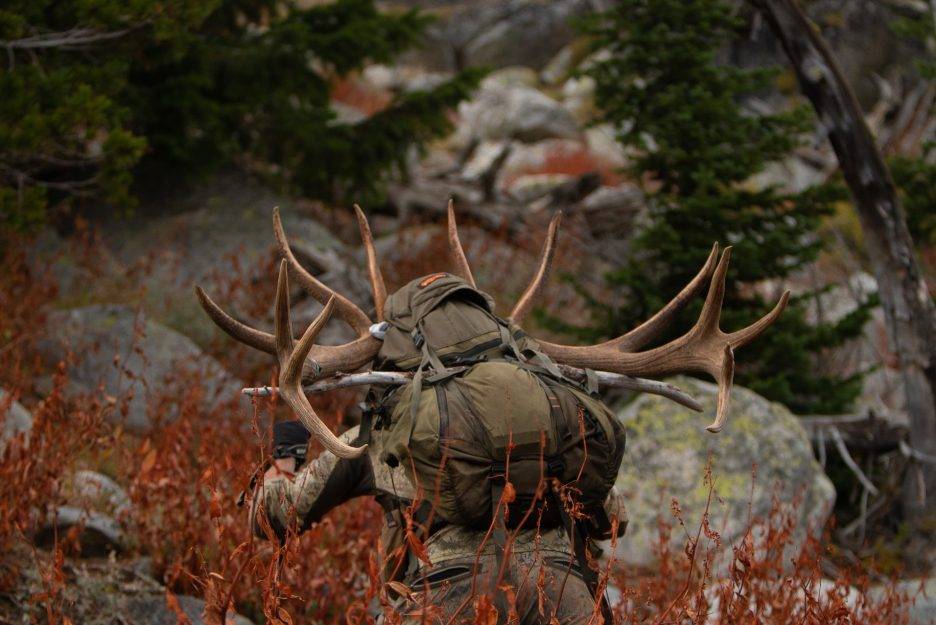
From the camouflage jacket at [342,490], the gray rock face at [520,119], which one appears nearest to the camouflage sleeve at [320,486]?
the camouflage jacket at [342,490]

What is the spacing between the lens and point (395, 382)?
3387 mm

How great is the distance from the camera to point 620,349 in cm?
412

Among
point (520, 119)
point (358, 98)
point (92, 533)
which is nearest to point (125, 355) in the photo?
point (92, 533)

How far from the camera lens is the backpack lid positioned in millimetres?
3523

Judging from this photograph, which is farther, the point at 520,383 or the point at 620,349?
the point at 620,349

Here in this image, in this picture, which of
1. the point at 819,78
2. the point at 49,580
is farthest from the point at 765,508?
the point at 49,580

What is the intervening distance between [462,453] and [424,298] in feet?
2.60

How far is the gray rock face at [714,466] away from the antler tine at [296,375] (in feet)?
13.4

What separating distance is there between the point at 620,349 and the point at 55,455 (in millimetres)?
2731

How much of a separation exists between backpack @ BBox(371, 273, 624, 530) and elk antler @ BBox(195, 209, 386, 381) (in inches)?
12.7

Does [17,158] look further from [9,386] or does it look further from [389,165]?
[389,165]

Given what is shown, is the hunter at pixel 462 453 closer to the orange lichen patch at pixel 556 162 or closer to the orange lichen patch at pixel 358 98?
Result: the orange lichen patch at pixel 556 162

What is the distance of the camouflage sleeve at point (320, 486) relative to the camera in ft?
11.7

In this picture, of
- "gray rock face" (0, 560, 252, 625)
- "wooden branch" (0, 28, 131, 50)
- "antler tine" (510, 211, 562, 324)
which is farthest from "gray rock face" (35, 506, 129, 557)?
"wooden branch" (0, 28, 131, 50)
